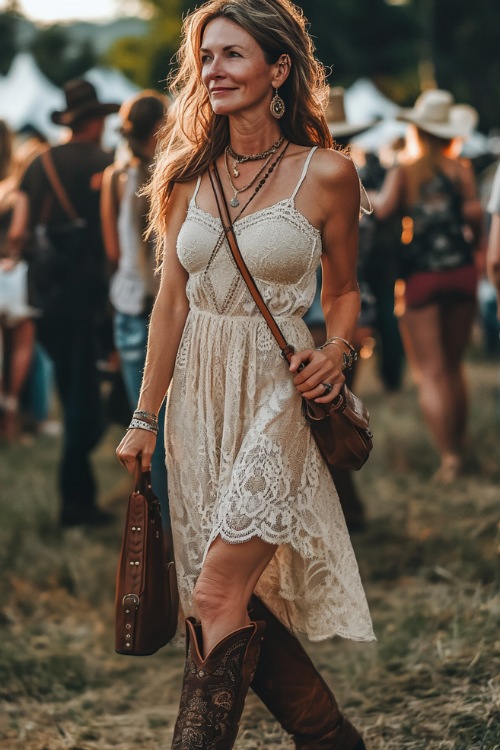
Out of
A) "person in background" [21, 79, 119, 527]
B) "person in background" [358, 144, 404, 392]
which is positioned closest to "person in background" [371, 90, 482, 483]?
"person in background" [358, 144, 404, 392]

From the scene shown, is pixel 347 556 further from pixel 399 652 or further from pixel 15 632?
pixel 15 632

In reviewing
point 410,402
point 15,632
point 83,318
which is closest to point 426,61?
point 410,402

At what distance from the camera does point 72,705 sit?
4.61 m

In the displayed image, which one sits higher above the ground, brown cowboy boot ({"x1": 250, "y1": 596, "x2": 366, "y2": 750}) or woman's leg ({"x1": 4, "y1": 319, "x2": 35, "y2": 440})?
woman's leg ({"x1": 4, "y1": 319, "x2": 35, "y2": 440})

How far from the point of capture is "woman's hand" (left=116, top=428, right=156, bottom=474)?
135 inches

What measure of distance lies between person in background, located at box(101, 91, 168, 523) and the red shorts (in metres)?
2.23

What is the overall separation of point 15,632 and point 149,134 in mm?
2349

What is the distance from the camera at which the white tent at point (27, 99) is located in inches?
656

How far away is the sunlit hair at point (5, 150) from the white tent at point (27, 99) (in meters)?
8.19

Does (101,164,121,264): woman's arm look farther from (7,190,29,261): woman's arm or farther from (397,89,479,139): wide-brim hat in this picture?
(397,89,479,139): wide-brim hat

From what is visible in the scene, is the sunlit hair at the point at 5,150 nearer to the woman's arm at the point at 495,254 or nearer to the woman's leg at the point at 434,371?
the woman's leg at the point at 434,371

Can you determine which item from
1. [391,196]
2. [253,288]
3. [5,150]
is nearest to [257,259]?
[253,288]

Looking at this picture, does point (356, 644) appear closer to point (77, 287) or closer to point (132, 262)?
point (132, 262)

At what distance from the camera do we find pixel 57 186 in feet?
22.2
